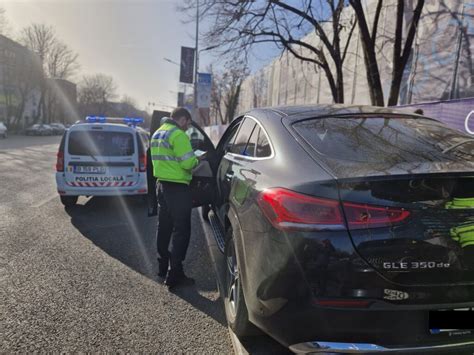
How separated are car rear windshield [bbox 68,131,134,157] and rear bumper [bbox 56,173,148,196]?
550 mm

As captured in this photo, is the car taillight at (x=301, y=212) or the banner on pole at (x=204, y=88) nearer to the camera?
the car taillight at (x=301, y=212)

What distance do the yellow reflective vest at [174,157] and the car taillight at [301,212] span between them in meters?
1.65

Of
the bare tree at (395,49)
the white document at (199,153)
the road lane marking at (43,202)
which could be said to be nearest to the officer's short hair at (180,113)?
the white document at (199,153)

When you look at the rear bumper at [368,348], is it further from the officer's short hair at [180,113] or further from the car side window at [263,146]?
the officer's short hair at [180,113]

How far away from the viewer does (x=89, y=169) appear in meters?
6.42

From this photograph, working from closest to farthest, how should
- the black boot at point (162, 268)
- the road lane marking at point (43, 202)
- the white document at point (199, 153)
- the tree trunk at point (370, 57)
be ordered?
the black boot at point (162, 268) → the white document at point (199, 153) → the road lane marking at point (43, 202) → the tree trunk at point (370, 57)

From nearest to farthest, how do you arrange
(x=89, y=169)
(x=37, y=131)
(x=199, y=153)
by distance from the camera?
1. (x=199, y=153)
2. (x=89, y=169)
3. (x=37, y=131)

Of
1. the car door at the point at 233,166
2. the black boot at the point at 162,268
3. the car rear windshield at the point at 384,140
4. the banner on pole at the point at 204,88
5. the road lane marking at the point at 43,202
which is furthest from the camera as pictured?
the banner on pole at the point at 204,88

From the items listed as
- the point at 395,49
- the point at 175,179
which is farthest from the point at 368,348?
the point at 395,49

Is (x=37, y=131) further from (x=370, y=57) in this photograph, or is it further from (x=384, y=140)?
(x=384, y=140)

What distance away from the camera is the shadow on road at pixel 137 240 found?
139 inches

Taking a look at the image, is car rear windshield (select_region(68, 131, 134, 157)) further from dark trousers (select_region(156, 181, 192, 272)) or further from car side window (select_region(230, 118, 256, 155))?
car side window (select_region(230, 118, 256, 155))

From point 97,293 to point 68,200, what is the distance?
148 inches

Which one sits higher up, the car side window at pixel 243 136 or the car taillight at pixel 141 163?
the car side window at pixel 243 136
